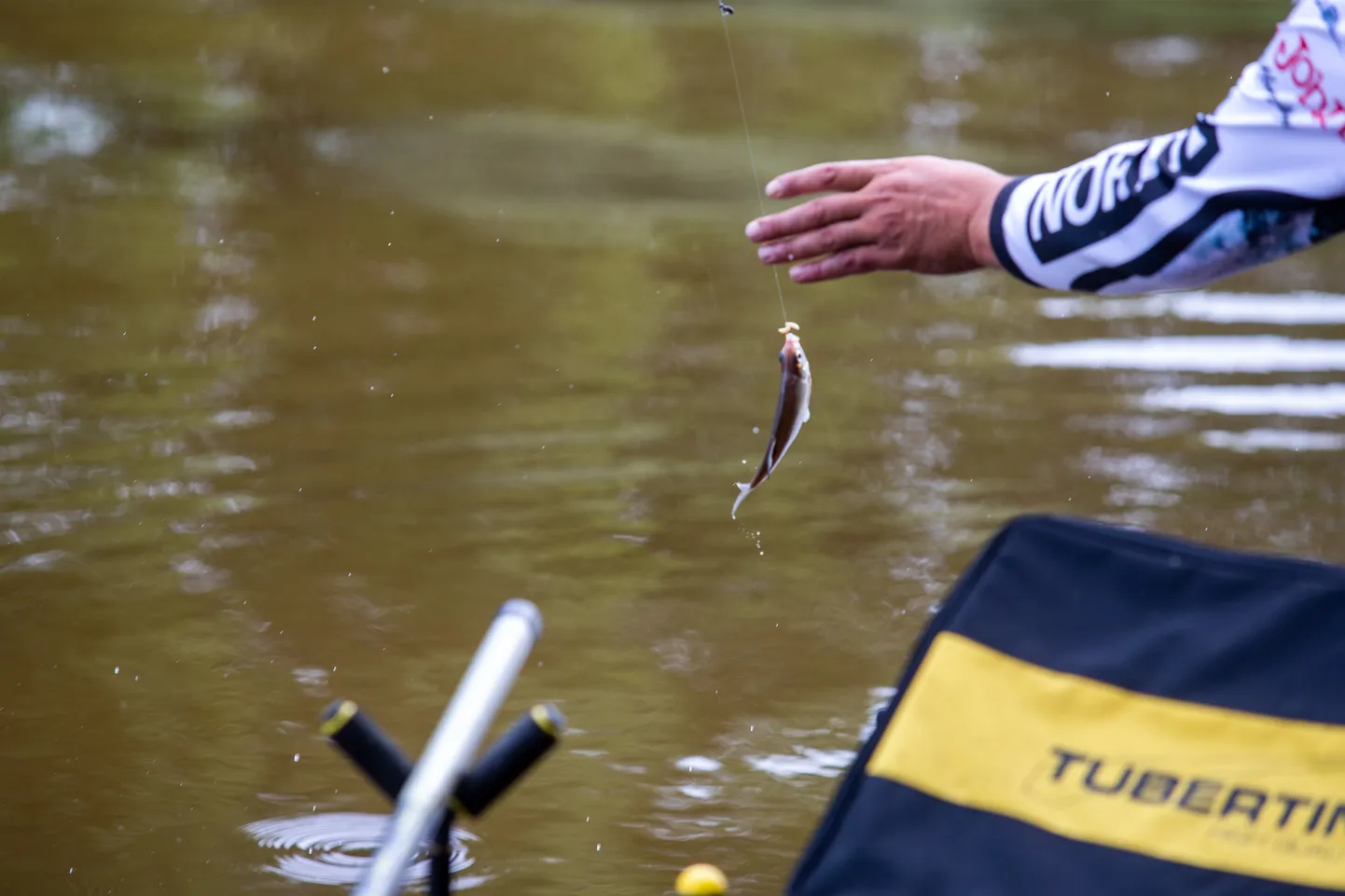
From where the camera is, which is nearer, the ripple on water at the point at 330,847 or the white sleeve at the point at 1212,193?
the white sleeve at the point at 1212,193

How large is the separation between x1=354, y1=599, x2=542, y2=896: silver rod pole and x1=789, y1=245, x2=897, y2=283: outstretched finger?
0.81 m

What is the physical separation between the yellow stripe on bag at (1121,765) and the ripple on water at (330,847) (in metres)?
1.17

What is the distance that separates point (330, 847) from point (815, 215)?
126 centimetres

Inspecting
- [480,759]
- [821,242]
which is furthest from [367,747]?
[821,242]

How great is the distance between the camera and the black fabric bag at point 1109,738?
4.55 feet

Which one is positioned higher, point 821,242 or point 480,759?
point 821,242

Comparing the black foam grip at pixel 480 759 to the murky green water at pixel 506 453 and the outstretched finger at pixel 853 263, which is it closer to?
the outstretched finger at pixel 853 263

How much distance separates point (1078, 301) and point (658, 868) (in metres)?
3.50

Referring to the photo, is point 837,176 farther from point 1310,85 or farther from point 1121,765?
point 1121,765

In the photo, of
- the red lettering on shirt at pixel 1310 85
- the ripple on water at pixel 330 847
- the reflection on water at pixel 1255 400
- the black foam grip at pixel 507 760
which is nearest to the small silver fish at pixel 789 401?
the ripple on water at pixel 330 847

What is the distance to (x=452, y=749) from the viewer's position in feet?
3.91

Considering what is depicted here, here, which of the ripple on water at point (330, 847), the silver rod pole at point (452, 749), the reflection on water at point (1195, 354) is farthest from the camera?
the reflection on water at point (1195, 354)

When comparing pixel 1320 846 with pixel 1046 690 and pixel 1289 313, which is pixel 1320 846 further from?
pixel 1289 313

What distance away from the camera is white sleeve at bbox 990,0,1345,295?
1.50 meters
